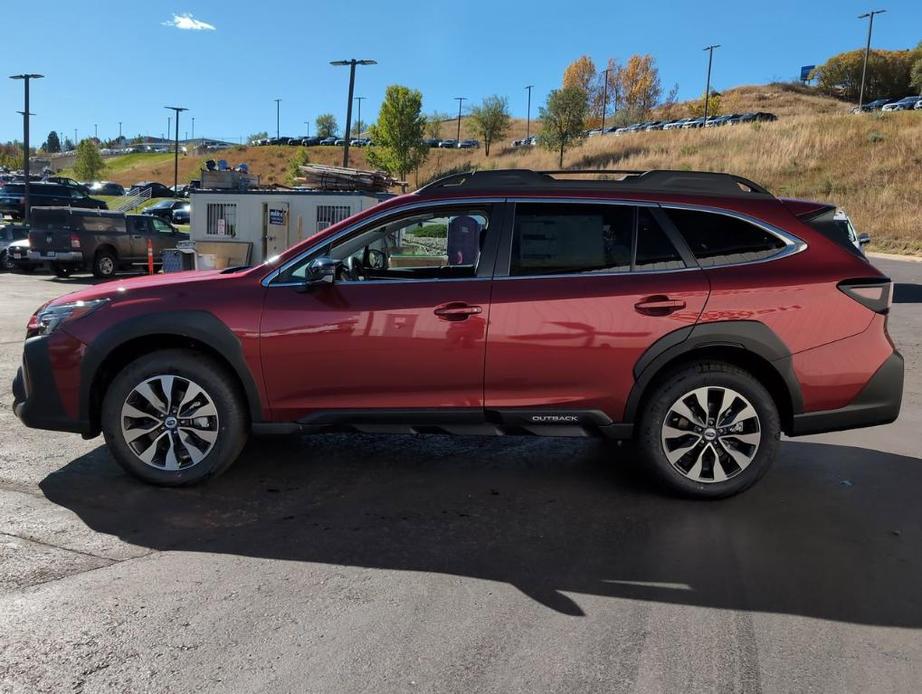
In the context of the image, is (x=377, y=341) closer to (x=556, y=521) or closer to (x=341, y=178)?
(x=556, y=521)

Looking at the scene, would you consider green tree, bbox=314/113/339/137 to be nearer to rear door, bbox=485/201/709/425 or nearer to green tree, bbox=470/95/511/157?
green tree, bbox=470/95/511/157

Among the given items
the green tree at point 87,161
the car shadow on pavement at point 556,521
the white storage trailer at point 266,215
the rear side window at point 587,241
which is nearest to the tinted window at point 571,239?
the rear side window at point 587,241

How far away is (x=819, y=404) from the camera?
441 centimetres

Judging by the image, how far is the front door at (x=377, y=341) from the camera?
431 centimetres

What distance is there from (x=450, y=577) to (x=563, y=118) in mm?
57234

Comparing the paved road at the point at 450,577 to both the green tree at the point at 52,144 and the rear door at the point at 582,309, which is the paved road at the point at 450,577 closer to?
the rear door at the point at 582,309

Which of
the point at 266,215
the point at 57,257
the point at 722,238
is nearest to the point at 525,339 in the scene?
the point at 722,238

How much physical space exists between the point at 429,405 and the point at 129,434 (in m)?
1.78

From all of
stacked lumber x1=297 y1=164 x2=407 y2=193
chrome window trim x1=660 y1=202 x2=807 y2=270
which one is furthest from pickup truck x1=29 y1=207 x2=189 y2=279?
chrome window trim x1=660 y1=202 x2=807 y2=270

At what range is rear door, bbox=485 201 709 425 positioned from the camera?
4.29 meters

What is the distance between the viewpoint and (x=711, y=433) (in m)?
4.42

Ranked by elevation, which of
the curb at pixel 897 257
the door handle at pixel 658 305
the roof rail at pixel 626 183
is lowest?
the door handle at pixel 658 305

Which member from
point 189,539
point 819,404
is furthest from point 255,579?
point 819,404

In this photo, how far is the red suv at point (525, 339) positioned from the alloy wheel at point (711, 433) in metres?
0.01
